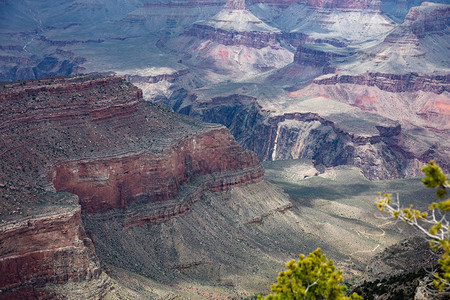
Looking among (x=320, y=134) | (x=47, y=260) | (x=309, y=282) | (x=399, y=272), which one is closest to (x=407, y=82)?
(x=320, y=134)

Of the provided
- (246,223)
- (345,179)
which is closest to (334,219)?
(246,223)

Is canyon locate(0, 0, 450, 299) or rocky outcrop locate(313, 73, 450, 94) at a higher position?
canyon locate(0, 0, 450, 299)

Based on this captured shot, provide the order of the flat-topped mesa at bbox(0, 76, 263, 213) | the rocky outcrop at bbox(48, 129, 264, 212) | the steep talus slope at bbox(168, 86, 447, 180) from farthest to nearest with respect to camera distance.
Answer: the steep talus slope at bbox(168, 86, 447, 180) < the rocky outcrop at bbox(48, 129, 264, 212) < the flat-topped mesa at bbox(0, 76, 263, 213)

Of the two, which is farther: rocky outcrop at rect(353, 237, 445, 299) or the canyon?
the canyon

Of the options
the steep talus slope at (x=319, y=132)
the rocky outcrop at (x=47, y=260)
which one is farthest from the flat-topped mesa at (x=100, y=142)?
the steep talus slope at (x=319, y=132)

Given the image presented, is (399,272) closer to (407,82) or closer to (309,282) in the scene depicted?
Result: (309,282)

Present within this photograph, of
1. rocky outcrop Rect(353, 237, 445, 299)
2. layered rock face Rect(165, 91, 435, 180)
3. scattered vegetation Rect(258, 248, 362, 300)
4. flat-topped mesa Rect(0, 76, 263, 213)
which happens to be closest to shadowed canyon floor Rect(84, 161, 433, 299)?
flat-topped mesa Rect(0, 76, 263, 213)

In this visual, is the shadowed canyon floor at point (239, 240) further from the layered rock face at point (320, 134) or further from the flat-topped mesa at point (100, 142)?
the layered rock face at point (320, 134)

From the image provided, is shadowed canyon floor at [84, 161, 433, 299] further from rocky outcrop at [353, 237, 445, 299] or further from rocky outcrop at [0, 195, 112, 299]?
rocky outcrop at [353, 237, 445, 299]

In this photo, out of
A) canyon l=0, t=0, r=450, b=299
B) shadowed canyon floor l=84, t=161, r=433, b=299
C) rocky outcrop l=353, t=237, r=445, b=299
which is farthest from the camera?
shadowed canyon floor l=84, t=161, r=433, b=299
